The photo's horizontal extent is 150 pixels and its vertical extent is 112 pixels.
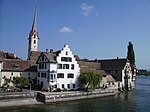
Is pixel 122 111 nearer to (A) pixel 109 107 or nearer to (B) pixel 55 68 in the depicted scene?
(A) pixel 109 107

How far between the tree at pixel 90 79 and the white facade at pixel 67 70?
1.57 m

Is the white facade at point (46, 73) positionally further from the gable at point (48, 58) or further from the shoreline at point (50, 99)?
the shoreline at point (50, 99)

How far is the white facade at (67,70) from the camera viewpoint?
187ft

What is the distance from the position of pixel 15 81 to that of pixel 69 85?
1294 cm

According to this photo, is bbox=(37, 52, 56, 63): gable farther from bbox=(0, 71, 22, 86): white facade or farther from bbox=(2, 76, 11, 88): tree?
bbox=(2, 76, 11, 88): tree

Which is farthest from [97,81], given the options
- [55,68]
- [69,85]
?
[55,68]

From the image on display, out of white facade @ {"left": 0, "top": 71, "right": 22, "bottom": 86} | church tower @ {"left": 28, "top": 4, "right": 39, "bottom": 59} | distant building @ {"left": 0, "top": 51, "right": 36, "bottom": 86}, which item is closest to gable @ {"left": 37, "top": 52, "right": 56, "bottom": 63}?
distant building @ {"left": 0, "top": 51, "right": 36, "bottom": 86}

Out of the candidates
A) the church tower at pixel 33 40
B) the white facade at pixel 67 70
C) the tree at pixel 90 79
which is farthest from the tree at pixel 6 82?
the church tower at pixel 33 40

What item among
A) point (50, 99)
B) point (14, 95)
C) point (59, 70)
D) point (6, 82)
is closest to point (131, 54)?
point (59, 70)

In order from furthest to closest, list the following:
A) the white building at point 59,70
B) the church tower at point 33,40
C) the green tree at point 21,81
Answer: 1. the church tower at point 33,40
2. the white building at point 59,70
3. the green tree at point 21,81

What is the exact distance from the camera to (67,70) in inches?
2298

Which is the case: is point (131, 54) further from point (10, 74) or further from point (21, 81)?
point (21, 81)

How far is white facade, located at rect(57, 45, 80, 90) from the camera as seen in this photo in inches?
2240

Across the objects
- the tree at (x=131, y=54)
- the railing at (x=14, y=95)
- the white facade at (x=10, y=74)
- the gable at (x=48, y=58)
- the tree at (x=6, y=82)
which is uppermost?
the tree at (x=131, y=54)
